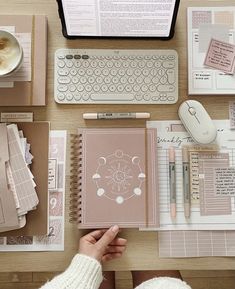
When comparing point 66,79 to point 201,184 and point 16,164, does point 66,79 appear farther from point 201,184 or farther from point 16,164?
point 201,184

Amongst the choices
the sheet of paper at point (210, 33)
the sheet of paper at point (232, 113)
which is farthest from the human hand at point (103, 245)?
the sheet of paper at point (210, 33)

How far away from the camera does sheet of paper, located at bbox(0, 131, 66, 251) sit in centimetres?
78

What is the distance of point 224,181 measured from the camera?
0.81 meters

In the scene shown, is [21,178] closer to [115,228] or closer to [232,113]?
[115,228]

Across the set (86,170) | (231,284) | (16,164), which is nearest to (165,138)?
(86,170)

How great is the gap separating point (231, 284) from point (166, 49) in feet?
2.79

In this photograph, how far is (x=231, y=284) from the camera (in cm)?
129

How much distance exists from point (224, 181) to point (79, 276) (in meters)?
0.35

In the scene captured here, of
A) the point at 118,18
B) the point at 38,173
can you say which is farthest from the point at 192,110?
the point at 38,173

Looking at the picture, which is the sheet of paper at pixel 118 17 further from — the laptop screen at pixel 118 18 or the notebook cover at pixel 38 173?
the notebook cover at pixel 38 173

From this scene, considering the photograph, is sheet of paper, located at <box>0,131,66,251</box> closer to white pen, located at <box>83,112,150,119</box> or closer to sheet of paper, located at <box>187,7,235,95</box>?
white pen, located at <box>83,112,150,119</box>

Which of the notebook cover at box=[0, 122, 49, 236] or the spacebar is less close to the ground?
the spacebar

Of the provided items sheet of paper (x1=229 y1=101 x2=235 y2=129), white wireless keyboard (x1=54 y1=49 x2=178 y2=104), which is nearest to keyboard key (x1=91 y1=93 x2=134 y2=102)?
white wireless keyboard (x1=54 y1=49 x2=178 y2=104)

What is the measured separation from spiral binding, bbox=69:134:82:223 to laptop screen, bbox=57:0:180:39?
23cm
